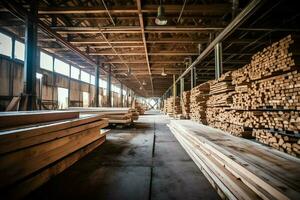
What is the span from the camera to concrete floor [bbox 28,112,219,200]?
8.81 feet

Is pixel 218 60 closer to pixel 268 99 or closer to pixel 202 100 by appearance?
pixel 202 100

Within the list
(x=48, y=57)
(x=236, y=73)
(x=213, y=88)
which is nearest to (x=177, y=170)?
(x=236, y=73)

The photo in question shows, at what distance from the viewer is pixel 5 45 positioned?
33.8ft

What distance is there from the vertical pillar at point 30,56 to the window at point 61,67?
9671 mm

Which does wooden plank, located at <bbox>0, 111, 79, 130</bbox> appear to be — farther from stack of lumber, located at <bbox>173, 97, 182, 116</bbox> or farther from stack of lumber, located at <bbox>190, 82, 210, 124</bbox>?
stack of lumber, located at <bbox>173, 97, 182, 116</bbox>

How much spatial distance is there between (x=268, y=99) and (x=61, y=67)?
16.7 m

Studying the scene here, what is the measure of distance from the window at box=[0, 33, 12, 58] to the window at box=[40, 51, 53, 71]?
3068mm

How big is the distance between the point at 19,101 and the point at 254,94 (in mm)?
7365

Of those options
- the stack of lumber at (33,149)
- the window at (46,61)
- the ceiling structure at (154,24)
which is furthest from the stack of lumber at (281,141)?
the window at (46,61)

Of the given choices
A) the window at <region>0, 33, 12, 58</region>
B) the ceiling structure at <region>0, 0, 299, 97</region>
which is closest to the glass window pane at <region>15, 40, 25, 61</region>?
the window at <region>0, 33, 12, 58</region>

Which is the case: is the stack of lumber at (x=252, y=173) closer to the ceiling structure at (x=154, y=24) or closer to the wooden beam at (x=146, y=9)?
the ceiling structure at (x=154, y=24)

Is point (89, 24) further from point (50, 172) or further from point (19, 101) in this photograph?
point (50, 172)

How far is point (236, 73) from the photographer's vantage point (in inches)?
222

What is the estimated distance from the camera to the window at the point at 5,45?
10.0 m
